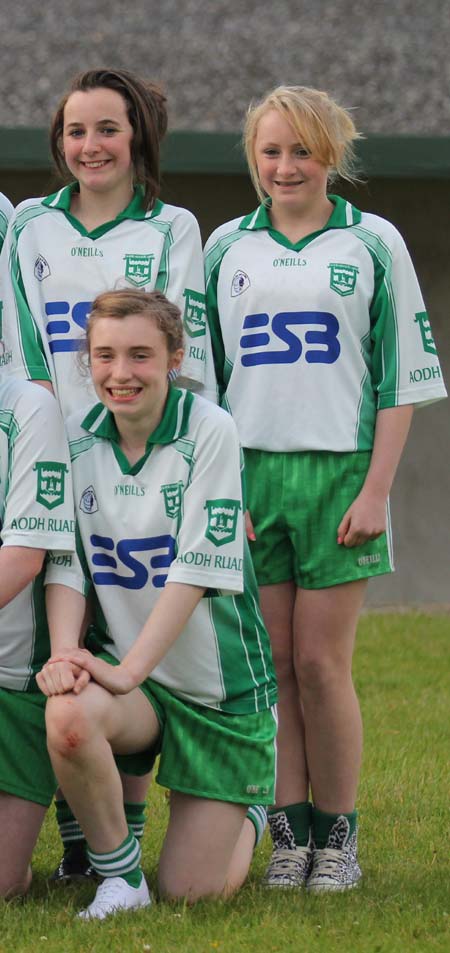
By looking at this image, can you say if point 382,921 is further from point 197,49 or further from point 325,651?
point 197,49

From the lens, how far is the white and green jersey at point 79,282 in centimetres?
438

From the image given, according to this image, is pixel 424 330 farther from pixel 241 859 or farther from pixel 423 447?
pixel 423 447

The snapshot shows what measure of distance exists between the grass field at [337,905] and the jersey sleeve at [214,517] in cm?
83

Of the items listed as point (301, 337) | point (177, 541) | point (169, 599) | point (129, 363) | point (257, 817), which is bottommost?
point (257, 817)

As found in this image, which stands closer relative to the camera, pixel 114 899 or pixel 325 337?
pixel 114 899

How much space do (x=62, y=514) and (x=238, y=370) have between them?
0.66m

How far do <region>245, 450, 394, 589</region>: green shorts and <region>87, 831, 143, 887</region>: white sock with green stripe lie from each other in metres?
0.85

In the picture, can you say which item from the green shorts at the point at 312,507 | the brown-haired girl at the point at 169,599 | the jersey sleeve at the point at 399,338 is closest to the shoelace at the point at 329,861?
the brown-haired girl at the point at 169,599

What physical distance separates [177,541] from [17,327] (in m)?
0.77

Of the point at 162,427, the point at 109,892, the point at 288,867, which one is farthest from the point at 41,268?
the point at 288,867

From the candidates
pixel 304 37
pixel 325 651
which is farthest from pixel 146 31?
pixel 325 651

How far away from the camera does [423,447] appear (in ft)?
33.6

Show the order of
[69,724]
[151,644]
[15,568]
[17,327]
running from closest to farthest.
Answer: [69,724] → [151,644] → [15,568] → [17,327]

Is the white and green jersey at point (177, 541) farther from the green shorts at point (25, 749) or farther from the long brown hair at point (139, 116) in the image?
the long brown hair at point (139, 116)
